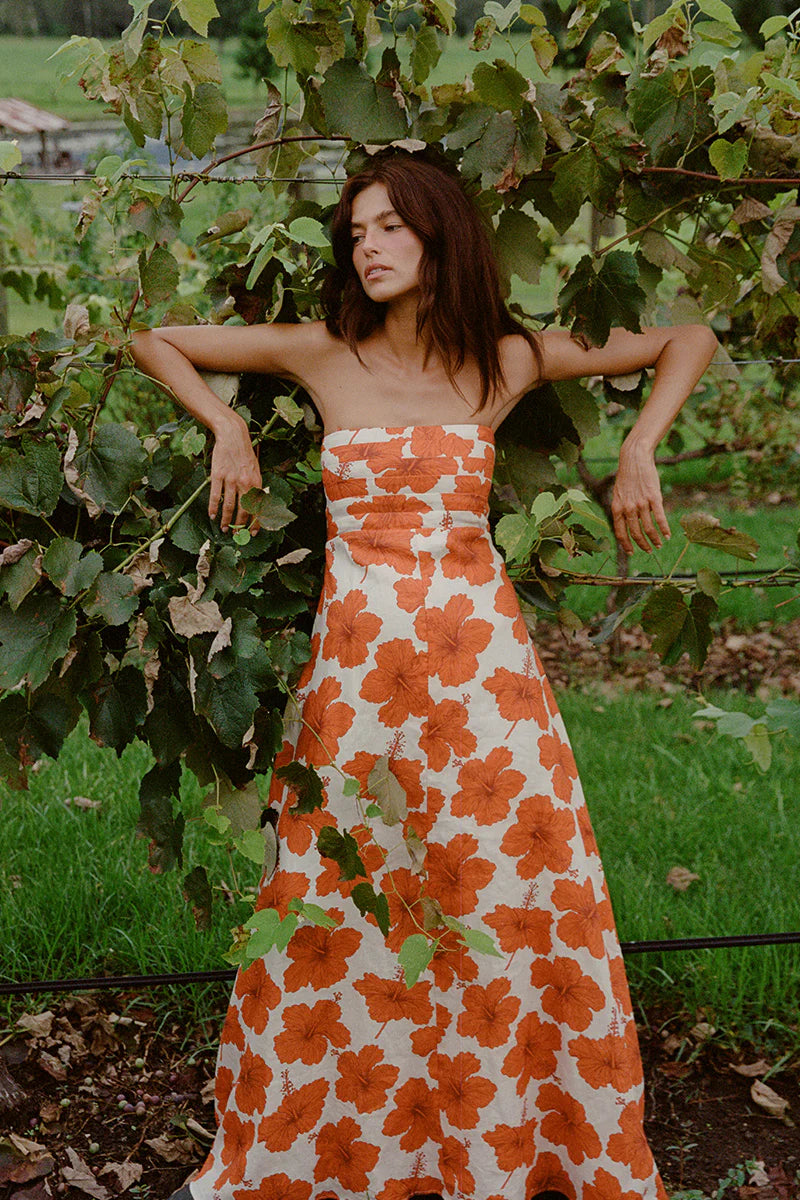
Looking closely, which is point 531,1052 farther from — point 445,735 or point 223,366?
point 223,366

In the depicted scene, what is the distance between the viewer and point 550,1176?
5.87ft

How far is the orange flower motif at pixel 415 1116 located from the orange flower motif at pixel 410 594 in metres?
0.75

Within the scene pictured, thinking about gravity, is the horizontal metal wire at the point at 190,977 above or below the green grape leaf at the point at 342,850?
below

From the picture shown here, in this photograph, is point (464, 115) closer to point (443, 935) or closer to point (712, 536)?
point (712, 536)

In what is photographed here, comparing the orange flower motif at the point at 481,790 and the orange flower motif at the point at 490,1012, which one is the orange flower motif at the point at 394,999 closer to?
the orange flower motif at the point at 490,1012

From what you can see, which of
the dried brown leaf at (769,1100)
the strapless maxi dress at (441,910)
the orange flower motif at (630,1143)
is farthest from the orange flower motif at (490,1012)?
the dried brown leaf at (769,1100)

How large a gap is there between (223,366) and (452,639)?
21.7 inches

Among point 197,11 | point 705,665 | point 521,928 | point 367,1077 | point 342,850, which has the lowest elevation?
point 705,665

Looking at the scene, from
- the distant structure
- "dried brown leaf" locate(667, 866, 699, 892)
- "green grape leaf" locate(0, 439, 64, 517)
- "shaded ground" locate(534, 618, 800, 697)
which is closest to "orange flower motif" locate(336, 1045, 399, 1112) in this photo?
"green grape leaf" locate(0, 439, 64, 517)

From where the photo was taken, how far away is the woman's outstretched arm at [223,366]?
63.6 inches

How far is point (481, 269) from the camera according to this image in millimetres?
1679

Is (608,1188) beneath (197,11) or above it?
beneath

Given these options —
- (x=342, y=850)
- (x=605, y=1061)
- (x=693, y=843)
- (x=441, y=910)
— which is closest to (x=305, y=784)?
(x=342, y=850)

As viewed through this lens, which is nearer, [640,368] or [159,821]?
[159,821]
